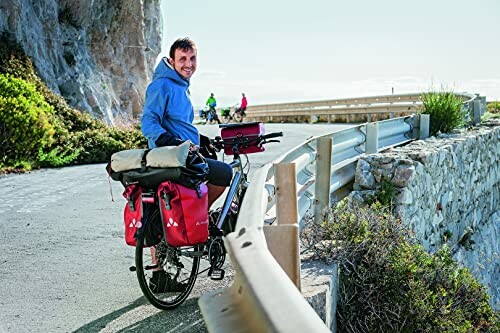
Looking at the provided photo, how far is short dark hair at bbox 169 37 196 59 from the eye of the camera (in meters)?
5.14

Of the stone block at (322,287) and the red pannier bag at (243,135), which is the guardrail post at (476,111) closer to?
the red pannier bag at (243,135)

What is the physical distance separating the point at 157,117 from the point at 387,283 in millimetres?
2415

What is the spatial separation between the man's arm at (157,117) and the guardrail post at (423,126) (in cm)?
807

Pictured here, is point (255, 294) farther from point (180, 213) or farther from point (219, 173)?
point (219, 173)

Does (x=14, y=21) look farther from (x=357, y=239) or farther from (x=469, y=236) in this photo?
(x=357, y=239)

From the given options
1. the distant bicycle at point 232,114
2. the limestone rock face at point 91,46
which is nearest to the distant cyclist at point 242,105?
the distant bicycle at point 232,114

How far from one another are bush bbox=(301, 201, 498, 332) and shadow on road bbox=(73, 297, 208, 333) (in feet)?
3.64

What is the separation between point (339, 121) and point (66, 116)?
16.5m

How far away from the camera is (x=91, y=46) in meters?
28.0

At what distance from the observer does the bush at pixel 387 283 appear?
16.3 ft

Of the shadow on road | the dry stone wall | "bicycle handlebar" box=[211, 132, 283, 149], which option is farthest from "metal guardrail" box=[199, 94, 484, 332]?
the dry stone wall

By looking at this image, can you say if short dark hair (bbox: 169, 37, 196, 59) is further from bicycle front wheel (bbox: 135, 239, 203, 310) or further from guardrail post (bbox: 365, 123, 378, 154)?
guardrail post (bbox: 365, 123, 378, 154)

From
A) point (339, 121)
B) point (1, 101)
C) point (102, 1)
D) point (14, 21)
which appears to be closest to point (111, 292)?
point (1, 101)

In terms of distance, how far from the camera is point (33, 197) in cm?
1043
